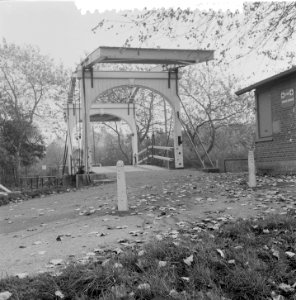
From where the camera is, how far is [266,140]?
15.4 m

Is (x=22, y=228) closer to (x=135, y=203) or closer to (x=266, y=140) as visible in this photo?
(x=135, y=203)

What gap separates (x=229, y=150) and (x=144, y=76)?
1910 cm

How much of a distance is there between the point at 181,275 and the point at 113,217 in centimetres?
367

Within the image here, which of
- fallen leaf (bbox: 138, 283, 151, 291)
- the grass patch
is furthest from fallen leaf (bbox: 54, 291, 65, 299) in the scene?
fallen leaf (bbox: 138, 283, 151, 291)

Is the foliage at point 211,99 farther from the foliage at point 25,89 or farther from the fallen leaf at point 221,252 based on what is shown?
the fallen leaf at point 221,252

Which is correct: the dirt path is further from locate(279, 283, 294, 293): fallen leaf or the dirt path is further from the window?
the window

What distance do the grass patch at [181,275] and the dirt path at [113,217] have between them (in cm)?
72

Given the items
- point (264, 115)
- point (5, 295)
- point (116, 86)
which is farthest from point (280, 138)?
point (5, 295)

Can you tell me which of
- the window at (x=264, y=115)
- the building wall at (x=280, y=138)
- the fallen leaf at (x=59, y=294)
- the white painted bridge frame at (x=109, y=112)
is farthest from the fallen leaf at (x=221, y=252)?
the white painted bridge frame at (x=109, y=112)

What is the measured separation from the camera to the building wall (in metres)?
13.9

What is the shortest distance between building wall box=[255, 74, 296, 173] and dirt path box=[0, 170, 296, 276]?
3.11 meters

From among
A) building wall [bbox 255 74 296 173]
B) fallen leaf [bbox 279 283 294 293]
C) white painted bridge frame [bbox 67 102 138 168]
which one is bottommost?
fallen leaf [bbox 279 283 294 293]

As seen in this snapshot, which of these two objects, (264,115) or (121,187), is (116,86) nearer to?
(264,115)

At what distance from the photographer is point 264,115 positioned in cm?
1559
